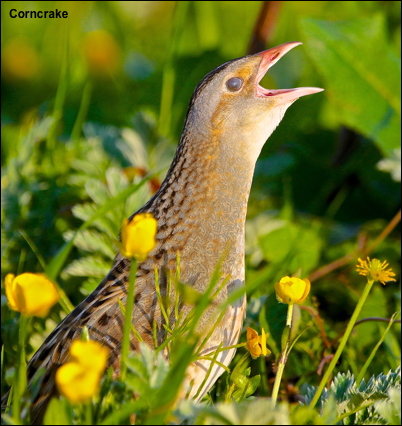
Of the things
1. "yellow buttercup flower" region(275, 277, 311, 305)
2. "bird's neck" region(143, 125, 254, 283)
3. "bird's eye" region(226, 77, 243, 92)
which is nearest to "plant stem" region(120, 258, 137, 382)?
"yellow buttercup flower" region(275, 277, 311, 305)

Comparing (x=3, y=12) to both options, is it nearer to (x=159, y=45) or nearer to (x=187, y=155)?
(x=159, y=45)

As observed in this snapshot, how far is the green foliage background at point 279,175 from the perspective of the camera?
90.8 inches

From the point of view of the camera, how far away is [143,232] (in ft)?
3.97

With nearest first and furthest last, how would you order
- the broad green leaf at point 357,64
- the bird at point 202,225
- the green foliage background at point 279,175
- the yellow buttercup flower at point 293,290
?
the yellow buttercup flower at point 293,290, the bird at point 202,225, the green foliage background at point 279,175, the broad green leaf at point 357,64

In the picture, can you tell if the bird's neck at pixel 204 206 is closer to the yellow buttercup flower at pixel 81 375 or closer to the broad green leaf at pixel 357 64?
the yellow buttercup flower at pixel 81 375

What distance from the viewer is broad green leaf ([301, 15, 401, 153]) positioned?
9.82 feet

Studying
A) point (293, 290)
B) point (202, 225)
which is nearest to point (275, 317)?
point (202, 225)

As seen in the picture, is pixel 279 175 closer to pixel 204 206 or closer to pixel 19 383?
pixel 204 206

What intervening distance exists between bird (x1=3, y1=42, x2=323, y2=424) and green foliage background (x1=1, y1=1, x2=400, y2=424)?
19cm

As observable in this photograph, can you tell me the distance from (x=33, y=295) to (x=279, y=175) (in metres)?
2.13

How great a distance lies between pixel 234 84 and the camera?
2.03m

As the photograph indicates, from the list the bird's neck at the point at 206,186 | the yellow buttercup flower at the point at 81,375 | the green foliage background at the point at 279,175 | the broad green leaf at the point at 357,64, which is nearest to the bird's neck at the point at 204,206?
the bird's neck at the point at 206,186

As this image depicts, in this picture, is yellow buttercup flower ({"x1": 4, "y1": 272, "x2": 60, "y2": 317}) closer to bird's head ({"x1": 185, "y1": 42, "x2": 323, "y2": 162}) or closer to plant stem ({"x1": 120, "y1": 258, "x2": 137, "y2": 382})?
plant stem ({"x1": 120, "y1": 258, "x2": 137, "y2": 382})

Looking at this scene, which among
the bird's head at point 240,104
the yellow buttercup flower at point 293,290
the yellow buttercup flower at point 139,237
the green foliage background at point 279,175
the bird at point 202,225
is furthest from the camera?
the green foliage background at point 279,175
